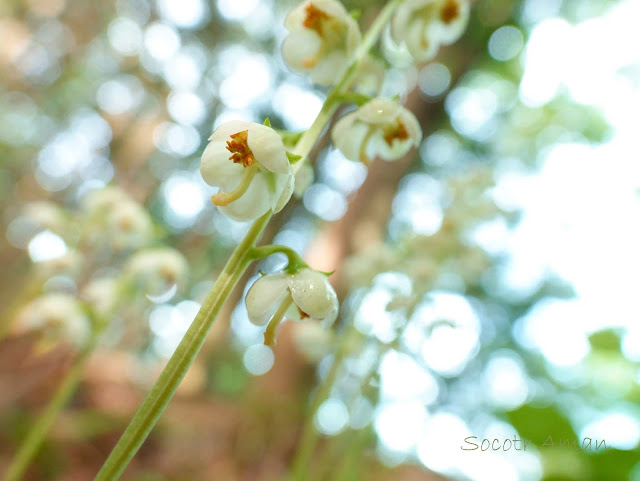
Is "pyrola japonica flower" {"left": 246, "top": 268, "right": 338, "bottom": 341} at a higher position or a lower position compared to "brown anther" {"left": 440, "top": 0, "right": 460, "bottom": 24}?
lower

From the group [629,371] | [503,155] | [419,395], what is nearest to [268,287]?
[419,395]

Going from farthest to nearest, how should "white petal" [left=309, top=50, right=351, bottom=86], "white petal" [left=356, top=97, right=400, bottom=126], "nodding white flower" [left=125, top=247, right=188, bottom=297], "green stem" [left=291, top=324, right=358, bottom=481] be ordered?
1. "nodding white flower" [left=125, top=247, right=188, bottom=297]
2. "green stem" [left=291, top=324, right=358, bottom=481]
3. "white petal" [left=309, top=50, right=351, bottom=86]
4. "white petal" [left=356, top=97, right=400, bottom=126]

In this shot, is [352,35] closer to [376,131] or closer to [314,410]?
[376,131]

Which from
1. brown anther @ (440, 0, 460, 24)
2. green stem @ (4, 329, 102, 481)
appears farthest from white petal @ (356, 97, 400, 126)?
green stem @ (4, 329, 102, 481)

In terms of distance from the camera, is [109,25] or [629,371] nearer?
[629,371]

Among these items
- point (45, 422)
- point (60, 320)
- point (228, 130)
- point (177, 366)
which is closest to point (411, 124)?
point (228, 130)

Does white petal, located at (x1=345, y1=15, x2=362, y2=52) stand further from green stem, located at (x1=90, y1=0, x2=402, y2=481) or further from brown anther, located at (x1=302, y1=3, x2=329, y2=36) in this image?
green stem, located at (x1=90, y1=0, x2=402, y2=481)

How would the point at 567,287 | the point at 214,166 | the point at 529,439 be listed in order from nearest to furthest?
1. the point at 214,166
2. the point at 529,439
3. the point at 567,287

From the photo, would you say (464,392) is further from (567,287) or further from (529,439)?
(529,439)
